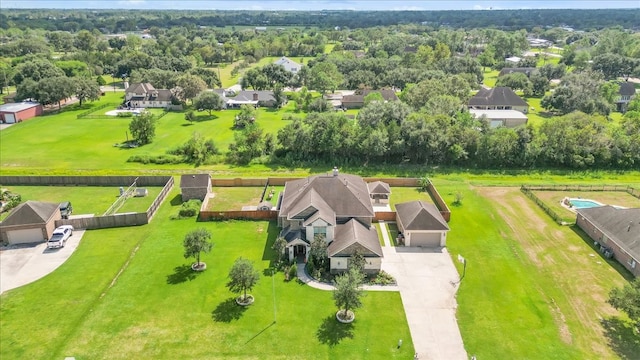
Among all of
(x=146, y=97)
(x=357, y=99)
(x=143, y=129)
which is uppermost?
(x=146, y=97)

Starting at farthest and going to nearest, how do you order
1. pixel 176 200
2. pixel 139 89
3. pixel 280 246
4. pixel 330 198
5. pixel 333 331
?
pixel 139 89, pixel 176 200, pixel 330 198, pixel 280 246, pixel 333 331

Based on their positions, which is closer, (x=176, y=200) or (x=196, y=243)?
(x=196, y=243)

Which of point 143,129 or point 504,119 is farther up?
point 143,129

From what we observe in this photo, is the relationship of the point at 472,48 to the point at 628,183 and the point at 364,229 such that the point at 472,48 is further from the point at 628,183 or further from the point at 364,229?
the point at 364,229

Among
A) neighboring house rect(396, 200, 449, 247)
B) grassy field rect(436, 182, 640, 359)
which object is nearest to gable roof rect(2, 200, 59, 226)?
neighboring house rect(396, 200, 449, 247)

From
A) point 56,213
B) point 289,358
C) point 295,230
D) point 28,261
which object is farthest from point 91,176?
point 289,358

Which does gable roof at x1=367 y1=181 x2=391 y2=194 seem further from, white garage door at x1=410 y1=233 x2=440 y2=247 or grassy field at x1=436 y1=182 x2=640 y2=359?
white garage door at x1=410 y1=233 x2=440 y2=247

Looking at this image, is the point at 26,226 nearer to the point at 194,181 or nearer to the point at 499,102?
the point at 194,181

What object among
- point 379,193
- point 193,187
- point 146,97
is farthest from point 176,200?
point 146,97

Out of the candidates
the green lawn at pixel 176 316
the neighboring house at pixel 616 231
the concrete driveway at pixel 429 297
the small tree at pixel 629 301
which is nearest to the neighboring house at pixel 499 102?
the neighboring house at pixel 616 231
